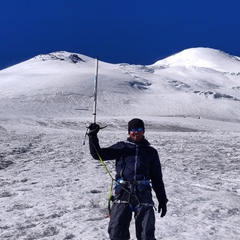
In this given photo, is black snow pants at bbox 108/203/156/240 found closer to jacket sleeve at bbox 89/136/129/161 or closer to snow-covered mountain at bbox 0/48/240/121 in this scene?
jacket sleeve at bbox 89/136/129/161

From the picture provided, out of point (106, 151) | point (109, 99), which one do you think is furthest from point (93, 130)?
point (109, 99)

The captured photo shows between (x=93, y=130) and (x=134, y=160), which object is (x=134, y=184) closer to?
(x=134, y=160)

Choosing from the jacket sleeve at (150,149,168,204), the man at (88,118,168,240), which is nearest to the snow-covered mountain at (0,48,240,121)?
the man at (88,118,168,240)

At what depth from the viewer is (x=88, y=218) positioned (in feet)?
26.8

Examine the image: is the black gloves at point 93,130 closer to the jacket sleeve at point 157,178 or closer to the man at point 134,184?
the man at point 134,184

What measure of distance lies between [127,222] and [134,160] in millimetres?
866

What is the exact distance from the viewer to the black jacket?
552 cm

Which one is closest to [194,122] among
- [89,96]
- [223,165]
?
[89,96]

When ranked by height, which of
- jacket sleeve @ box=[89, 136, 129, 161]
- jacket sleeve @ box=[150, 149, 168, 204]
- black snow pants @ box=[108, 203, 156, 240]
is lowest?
black snow pants @ box=[108, 203, 156, 240]

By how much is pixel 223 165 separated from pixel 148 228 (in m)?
11.2

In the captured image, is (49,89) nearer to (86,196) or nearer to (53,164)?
(53,164)

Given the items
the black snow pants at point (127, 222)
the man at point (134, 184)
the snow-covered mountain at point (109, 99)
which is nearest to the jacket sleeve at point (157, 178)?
the man at point (134, 184)

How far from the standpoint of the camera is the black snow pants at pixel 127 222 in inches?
213

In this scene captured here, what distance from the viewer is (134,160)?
5.53 metres
